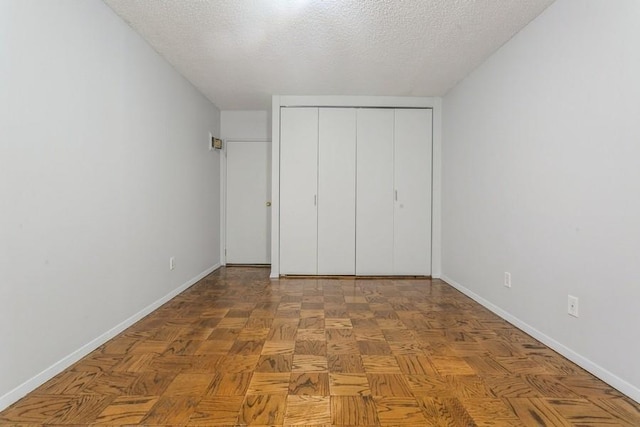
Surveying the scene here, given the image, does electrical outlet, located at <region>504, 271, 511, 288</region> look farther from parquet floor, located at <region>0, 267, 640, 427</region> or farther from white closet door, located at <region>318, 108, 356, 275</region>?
white closet door, located at <region>318, 108, 356, 275</region>

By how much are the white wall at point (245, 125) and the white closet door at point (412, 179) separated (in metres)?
2.02

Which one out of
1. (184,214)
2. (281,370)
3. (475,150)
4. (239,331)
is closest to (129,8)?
(184,214)

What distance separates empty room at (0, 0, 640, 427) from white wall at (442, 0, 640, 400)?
15 mm

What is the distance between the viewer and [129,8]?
2.58 m

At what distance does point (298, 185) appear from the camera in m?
4.71

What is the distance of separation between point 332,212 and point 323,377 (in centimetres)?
290

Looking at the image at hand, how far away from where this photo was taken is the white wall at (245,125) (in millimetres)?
5527

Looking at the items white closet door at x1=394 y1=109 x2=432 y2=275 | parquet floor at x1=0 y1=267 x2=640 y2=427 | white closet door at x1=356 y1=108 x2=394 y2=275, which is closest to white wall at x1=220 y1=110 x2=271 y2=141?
white closet door at x1=356 y1=108 x2=394 y2=275

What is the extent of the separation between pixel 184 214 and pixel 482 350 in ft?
10.3

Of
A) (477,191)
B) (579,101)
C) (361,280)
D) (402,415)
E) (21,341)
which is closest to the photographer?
(402,415)

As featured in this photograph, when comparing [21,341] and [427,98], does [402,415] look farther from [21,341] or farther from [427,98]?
[427,98]

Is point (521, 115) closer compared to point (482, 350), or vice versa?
point (482, 350)

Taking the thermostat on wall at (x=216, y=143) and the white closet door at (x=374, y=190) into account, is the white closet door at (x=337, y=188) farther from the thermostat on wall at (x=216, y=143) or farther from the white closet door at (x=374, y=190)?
the thermostat on wall at (x=216, y=143)

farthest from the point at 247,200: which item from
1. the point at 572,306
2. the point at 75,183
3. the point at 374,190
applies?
the point at 572,306
